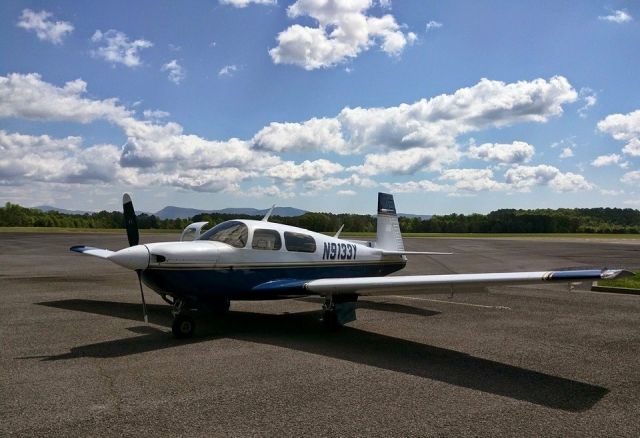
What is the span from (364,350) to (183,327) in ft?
10.5

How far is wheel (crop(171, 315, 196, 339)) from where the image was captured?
868cm

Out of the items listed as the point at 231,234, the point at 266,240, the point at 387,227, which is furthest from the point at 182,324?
the point at 387,227

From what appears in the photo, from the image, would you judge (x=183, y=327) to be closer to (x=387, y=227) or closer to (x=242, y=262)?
(x=242, y=262)

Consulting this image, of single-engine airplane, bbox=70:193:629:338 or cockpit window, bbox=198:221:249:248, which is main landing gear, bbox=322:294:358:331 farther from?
cockpit window, bbox=198:221:249:248

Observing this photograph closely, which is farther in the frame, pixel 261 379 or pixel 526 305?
pixel 526 305

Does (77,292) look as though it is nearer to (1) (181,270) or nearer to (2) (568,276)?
(1) (181,270)

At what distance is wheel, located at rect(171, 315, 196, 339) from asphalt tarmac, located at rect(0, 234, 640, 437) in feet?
0.85

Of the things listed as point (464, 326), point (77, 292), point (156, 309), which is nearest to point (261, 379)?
point (464, 326)

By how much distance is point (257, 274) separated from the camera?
9.75 meters

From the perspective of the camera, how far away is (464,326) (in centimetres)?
1004

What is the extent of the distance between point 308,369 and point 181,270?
3242 millimetres

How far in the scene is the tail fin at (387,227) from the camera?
14.0 meters

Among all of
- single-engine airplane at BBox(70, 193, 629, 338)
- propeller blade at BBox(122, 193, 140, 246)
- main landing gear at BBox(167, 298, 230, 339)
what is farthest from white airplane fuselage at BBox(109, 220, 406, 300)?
propeller blade at BBox(122, 193, 140, 246)

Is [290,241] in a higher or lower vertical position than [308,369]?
higher
